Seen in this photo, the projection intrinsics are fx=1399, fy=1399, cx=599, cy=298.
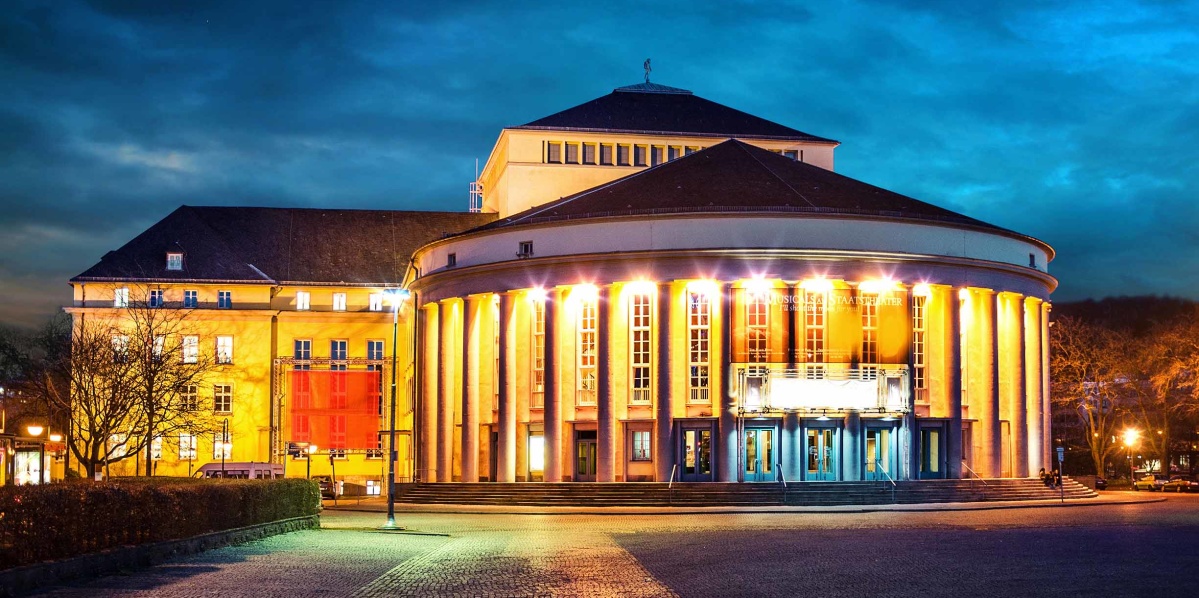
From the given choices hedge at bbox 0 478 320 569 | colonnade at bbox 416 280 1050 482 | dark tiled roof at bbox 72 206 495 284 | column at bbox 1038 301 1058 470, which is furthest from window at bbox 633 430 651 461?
dark tiled roof at bbox 72 206 495 284

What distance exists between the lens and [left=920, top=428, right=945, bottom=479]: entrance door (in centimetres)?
5988

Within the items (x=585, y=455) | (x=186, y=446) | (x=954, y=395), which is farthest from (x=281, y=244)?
(x=954, y=395)

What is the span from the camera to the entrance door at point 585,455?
60.2 metres

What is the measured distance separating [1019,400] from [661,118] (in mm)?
27924

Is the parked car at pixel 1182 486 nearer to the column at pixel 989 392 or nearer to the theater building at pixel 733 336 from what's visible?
the theater building at pixel 733 336

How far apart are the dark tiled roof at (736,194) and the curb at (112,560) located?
93.8 ft

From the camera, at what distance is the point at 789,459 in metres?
57.2

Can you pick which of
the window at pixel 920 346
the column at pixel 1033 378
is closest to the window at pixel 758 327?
the window at pixel 920 346

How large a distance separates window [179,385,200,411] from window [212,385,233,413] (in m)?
1.08

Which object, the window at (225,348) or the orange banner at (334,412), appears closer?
the orange banner at (334,412)

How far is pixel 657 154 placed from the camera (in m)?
79.2

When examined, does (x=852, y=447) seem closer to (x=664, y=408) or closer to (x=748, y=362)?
(x=748, y=362)

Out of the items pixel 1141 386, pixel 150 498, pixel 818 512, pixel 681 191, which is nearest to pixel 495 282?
pixel 681 191

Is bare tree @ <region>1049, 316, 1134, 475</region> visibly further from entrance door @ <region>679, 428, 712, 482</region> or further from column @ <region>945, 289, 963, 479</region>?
entrance door @ <region>679, 428, 712, 482</region>
